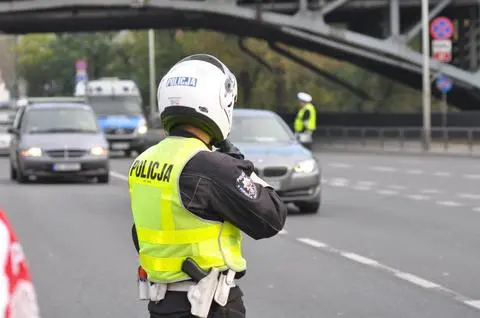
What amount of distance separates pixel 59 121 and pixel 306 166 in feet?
30.0

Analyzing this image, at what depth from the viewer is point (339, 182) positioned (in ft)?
84.0

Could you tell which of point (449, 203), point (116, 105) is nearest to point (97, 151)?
point (449, 203)

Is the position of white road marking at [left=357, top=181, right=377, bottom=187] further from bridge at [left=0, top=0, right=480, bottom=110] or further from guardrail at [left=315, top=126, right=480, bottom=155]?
bridge at [left=0, top=0, right=480, bottom=110]

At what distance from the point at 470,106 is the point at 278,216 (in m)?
48.6

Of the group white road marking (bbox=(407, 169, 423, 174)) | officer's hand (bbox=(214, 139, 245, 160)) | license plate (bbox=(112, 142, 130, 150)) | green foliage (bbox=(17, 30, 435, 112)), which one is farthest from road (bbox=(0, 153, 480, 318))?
green foliage (bbox=(17, 30, 435, 112))

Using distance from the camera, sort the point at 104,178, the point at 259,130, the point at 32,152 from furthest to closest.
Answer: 1. the point at 104,178
2. the point at 32,152
3. the point at 259,130

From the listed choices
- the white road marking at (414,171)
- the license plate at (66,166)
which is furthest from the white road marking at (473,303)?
the white road marking at (414,171)

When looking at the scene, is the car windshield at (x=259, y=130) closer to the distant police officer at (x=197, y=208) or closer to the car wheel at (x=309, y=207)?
the car wheel at (x=309, y=207)

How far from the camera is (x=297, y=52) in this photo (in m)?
62.6

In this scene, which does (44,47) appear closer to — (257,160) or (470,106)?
(470,106)

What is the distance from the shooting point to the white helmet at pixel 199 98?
4145 millimetres

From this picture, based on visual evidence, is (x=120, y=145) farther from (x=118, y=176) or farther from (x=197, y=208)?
(x=197, y=208)

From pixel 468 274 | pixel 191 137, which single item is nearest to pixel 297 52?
pixel 468 274

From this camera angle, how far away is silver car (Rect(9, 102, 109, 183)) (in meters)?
23.8
